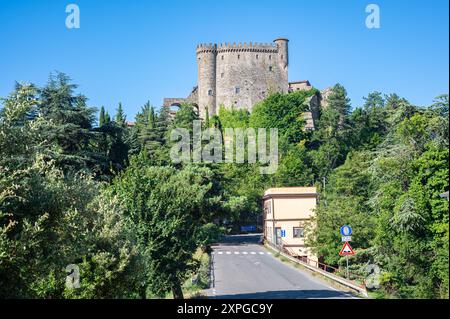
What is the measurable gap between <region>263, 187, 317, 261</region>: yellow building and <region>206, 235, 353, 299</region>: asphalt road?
3949 millimetres

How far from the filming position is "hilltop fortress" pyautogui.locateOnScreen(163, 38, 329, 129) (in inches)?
4018

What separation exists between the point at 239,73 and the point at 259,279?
244ft

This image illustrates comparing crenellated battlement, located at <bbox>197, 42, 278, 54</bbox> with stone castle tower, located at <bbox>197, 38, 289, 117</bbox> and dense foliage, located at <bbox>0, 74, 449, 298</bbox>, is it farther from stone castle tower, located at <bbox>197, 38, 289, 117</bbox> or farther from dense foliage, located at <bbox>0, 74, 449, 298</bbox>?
dense foliage, located at <bbox>0, 74, 449, 298</bbox>

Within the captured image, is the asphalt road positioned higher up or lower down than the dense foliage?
lower down

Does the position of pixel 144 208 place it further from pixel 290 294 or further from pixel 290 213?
pixel 290 213

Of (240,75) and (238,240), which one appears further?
(240,75)

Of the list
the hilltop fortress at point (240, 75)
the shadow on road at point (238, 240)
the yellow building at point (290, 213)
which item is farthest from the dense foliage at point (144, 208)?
the hilltop fortress at point (240, 75)

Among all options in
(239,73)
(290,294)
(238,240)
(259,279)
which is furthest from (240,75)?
(290,294)

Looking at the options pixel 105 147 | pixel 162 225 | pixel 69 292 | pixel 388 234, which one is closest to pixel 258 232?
pixel 105 147

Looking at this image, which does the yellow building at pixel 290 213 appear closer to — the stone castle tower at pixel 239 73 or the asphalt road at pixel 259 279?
the asphalt road at pixel 259 279

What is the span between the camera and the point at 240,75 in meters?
103

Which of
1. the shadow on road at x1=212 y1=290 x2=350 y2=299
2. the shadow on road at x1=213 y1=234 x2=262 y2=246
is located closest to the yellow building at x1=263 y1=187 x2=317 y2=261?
the shadow on road at x1=213 y1=234 x2=262 y2=246

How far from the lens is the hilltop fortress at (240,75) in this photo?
335 ft

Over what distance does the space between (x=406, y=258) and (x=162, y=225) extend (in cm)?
1425
